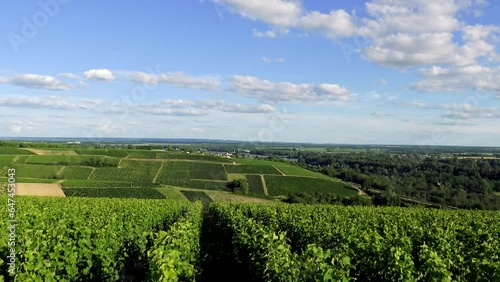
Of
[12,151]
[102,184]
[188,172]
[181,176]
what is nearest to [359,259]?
[102,184]

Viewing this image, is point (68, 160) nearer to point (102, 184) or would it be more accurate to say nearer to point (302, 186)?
point (102, 184)

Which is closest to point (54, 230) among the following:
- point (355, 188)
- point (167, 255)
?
point (167, 255)

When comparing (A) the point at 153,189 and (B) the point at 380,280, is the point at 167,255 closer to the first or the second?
(B) the point at 380,280

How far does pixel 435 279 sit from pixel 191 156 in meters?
86.9

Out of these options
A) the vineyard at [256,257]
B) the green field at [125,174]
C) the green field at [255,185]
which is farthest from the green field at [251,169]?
the vineyard at [256,257]

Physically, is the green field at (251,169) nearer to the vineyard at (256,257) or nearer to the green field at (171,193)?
the green field at (171,193)

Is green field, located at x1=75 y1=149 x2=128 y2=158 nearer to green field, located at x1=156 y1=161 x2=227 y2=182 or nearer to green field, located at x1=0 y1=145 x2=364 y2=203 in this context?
green field, located at x1=0 y1=145 x2=364 y2=203

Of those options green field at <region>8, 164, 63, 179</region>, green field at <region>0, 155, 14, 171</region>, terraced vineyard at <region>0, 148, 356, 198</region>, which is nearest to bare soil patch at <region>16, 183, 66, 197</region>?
terraced vineyard at <region>0, 148, 356, 198</region>

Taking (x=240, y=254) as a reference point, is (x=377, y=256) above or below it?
above

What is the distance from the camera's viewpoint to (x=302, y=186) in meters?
72.1

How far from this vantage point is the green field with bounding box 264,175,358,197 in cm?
6956

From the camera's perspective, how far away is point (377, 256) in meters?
9.52

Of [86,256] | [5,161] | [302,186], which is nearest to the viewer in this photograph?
[86,256]

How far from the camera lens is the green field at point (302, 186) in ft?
228
